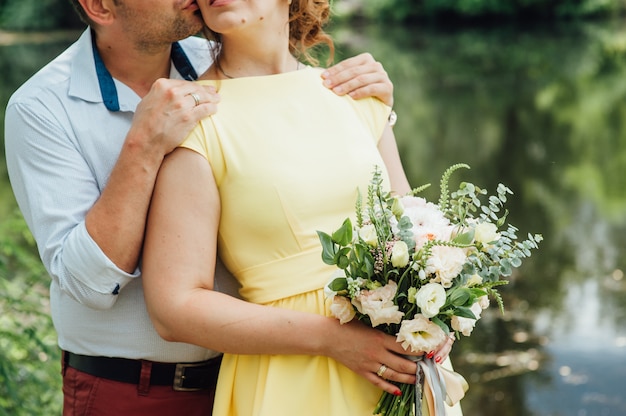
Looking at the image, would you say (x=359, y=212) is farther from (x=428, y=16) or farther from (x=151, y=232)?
(x=428, y=16)

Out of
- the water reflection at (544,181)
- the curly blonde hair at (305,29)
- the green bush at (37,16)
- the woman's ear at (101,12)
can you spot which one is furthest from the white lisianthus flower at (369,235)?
the green bush at (37,16)

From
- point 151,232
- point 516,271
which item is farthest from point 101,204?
point 516,271

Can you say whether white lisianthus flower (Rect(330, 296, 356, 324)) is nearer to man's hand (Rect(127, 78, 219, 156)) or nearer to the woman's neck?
man's hand (Rect(127, 78, 219, 156))

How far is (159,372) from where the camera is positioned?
8.74 ft

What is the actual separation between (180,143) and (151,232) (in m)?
0.24

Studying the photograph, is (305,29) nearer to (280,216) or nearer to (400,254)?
(280,216)

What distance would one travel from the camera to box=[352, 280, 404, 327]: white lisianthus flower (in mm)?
2088

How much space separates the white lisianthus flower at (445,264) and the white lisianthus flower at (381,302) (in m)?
0.10

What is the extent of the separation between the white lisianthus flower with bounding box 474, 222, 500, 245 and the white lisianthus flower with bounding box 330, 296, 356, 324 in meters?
0.34

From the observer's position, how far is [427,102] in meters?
18.0

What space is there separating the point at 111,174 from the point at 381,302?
0.82 m

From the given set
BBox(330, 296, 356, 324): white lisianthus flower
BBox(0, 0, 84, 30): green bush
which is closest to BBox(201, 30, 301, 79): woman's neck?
BBox(330, 296, 356, 324): white lisianthus flower

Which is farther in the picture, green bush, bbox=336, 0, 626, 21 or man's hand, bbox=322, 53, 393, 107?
green bush, bbox=336, 0, 626, 21

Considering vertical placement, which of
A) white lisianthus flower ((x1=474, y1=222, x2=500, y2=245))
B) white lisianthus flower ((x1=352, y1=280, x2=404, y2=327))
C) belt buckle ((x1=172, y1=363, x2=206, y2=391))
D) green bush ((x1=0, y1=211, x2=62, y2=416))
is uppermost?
white lisianthus flower ((x1=474, y1=222, x2=500, y2=245))
